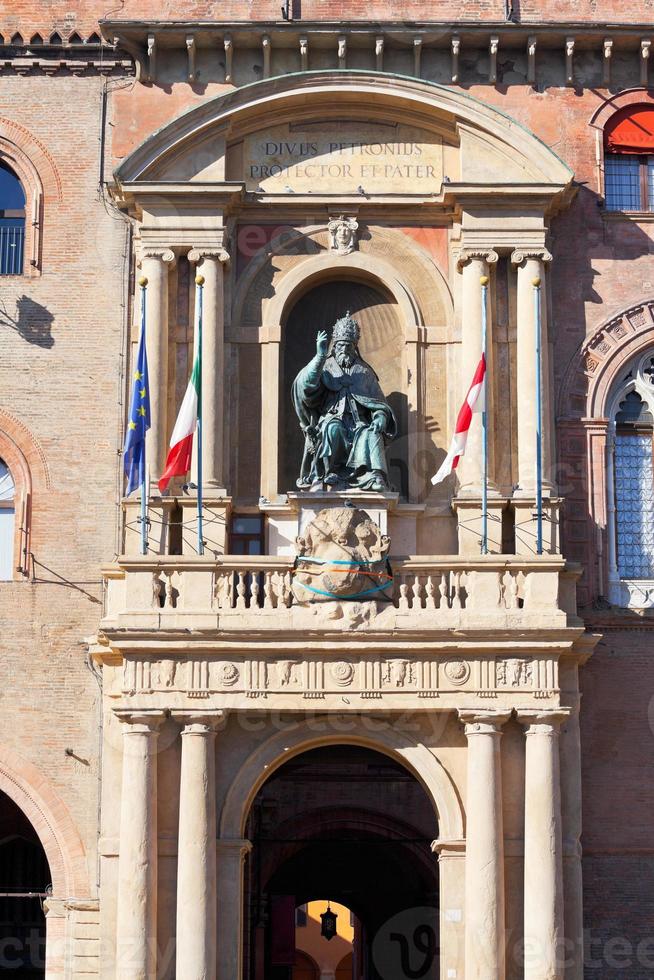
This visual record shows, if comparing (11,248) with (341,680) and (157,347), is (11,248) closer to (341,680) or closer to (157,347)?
(157,347)

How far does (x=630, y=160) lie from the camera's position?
3117 centimetres

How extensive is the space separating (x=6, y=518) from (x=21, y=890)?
7608 millimetres

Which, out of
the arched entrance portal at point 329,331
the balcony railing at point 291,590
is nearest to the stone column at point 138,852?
the balcony railing at point 291,590

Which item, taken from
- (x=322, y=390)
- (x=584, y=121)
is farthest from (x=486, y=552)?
(x=584, y=121)

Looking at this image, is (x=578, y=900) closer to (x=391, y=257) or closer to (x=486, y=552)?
(x=486, y=552)

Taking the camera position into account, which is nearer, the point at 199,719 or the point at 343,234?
the point at 199,719

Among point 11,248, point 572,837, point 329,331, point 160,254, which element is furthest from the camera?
point 11,248

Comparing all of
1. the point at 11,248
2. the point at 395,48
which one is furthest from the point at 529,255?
the point at 11,248

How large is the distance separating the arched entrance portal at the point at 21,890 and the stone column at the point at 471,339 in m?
10.3

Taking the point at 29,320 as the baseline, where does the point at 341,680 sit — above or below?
below

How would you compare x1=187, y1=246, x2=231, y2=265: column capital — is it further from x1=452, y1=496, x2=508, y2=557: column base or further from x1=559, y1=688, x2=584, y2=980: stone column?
x1=559, y1=688, x2=584, y2=980: stone column

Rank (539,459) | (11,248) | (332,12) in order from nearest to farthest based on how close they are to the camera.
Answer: (539,459) → (332,12) → (11,248)

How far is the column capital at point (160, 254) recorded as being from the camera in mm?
29562

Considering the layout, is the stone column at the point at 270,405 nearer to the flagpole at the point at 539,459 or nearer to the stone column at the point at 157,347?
the stone column at the point at 157,347
